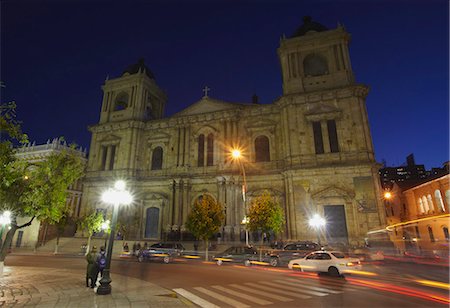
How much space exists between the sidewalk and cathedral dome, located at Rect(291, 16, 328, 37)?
32049mm

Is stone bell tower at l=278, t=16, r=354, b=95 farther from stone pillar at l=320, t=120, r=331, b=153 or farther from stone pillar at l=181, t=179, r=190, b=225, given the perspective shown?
stone pillar at l=181, t=179, r=190, b=225

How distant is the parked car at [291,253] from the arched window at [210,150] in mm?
15917

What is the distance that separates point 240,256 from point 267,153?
14.7 meters

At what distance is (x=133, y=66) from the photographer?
40.1 m

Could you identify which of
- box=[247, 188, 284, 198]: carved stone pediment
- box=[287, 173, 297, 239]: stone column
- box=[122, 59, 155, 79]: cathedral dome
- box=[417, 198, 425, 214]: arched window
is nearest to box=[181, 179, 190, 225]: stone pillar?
box=[247, 188, 284, 198]: carved stone pediment

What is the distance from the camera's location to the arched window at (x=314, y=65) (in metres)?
30.7

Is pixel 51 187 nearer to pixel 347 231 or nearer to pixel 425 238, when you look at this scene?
pixel 347 231

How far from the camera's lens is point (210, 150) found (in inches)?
1260

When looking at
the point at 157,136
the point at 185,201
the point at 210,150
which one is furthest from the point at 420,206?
the point at 157,136

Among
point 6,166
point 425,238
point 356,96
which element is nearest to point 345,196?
point 356,96

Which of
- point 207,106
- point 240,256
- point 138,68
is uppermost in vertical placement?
point 138,68

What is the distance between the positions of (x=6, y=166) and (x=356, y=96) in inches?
1137

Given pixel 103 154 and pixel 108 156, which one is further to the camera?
pixel 103 154

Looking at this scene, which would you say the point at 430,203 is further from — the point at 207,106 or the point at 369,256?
the point at 207,106
